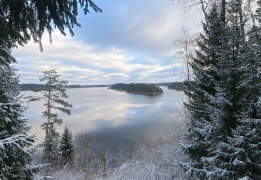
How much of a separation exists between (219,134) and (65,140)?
1182 centimetres

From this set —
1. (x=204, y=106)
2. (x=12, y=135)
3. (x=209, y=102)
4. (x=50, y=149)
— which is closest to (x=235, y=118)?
(x=209, y=102)

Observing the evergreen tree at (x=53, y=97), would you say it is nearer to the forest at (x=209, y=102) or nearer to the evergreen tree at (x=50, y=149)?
the evergreen tree at (x=50, y=149)

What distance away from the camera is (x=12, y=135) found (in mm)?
1673

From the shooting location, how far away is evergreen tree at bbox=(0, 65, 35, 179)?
1343mm

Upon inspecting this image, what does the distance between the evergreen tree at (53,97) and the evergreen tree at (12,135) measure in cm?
874

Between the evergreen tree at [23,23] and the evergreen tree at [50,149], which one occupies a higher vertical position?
the evergreen tree at [23,23]

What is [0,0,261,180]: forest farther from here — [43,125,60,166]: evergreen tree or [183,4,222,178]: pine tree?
[43,125,60,166]: evergreen tree

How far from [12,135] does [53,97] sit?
467 inches

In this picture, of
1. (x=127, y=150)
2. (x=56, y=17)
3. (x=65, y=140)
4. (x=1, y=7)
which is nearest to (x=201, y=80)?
(x=56, y=17)

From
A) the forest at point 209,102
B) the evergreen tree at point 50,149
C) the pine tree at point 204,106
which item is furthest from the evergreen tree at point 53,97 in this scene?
the pine tree at point 204,106

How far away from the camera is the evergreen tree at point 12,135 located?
1.34 metres

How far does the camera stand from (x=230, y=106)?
3055 millimetres

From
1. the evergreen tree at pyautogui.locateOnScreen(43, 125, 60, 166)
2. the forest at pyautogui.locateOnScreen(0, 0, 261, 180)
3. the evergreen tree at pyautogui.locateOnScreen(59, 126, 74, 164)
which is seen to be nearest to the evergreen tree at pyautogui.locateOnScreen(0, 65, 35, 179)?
the forest at pyautogui.locateOnScreen(0, 0, 261, 180)

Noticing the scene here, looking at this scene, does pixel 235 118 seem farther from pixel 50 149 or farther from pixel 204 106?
pixel 50 149
